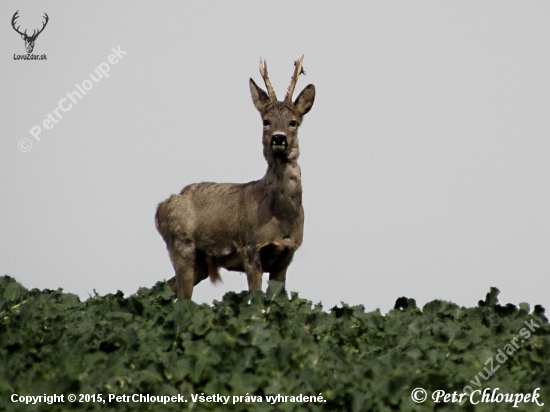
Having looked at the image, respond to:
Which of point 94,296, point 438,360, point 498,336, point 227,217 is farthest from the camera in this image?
point 227,217

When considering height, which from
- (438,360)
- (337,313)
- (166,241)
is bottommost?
(438,360)

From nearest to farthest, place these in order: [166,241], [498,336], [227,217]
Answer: [498,336], [227,217], [166,241]

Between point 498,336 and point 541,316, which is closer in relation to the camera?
point 498,336

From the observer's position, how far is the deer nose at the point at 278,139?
45.5 feet

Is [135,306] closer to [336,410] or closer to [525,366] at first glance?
[336,410]

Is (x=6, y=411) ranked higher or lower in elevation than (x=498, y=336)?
lower

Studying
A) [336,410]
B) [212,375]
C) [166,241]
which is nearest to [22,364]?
[212,375]

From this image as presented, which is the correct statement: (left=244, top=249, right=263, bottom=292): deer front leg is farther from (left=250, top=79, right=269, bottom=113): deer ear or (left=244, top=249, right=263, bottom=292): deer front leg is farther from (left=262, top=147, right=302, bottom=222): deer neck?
(left=250, top=79, right=269, bottom=113): deer ear

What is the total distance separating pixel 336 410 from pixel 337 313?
3.08 m

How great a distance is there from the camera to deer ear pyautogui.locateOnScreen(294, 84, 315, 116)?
14676 mm

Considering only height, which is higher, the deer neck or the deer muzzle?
the deer muzzle

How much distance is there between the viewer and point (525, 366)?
9188 mm

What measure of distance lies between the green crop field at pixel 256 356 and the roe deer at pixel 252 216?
3.08m

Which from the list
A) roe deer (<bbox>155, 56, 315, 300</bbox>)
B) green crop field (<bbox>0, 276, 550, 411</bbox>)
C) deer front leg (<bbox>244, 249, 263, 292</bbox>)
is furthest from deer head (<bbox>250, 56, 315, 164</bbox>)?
green crop field (<bbox>0, 276, 550, 411</bbox>)
